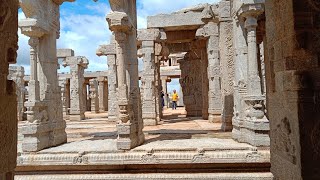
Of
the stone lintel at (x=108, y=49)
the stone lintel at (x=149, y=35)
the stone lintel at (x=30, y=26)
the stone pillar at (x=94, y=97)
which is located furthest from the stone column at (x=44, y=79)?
the stone pillar at (x=94, y=97)

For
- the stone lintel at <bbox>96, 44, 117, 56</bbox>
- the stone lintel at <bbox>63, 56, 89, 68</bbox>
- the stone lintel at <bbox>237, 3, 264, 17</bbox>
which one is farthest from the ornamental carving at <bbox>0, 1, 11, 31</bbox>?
the stone lintel at <bbox>63, 56, 89, 68</bbox>

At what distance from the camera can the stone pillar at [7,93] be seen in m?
1.98

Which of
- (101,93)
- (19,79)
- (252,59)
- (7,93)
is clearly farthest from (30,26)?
(101,93)

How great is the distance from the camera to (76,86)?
53.7 ft

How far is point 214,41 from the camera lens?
36.2ft

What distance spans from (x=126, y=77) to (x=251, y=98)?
9.22 feet

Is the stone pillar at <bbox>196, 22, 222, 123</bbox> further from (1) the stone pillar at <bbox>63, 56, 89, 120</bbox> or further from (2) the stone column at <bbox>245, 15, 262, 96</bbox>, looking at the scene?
(1) the stone pillar at <bbox>63, 56, 89, 120</bbox>

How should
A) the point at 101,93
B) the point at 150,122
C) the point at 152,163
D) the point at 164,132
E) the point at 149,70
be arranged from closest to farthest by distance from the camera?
the point at 152,163 → the point at 164,132 → the point at 150,122 → the point at 149,70 → the point at 101,93

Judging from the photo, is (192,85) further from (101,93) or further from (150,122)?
(101,93)

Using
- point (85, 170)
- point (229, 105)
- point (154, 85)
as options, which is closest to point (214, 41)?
point (154, 85)

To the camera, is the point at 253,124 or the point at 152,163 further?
the point at 253,124

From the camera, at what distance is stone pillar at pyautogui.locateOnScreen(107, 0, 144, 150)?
5.75 meters

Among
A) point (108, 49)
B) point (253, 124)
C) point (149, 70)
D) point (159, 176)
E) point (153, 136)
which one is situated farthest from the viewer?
point (108, 49)

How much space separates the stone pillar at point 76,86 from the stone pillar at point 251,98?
37.2ft
